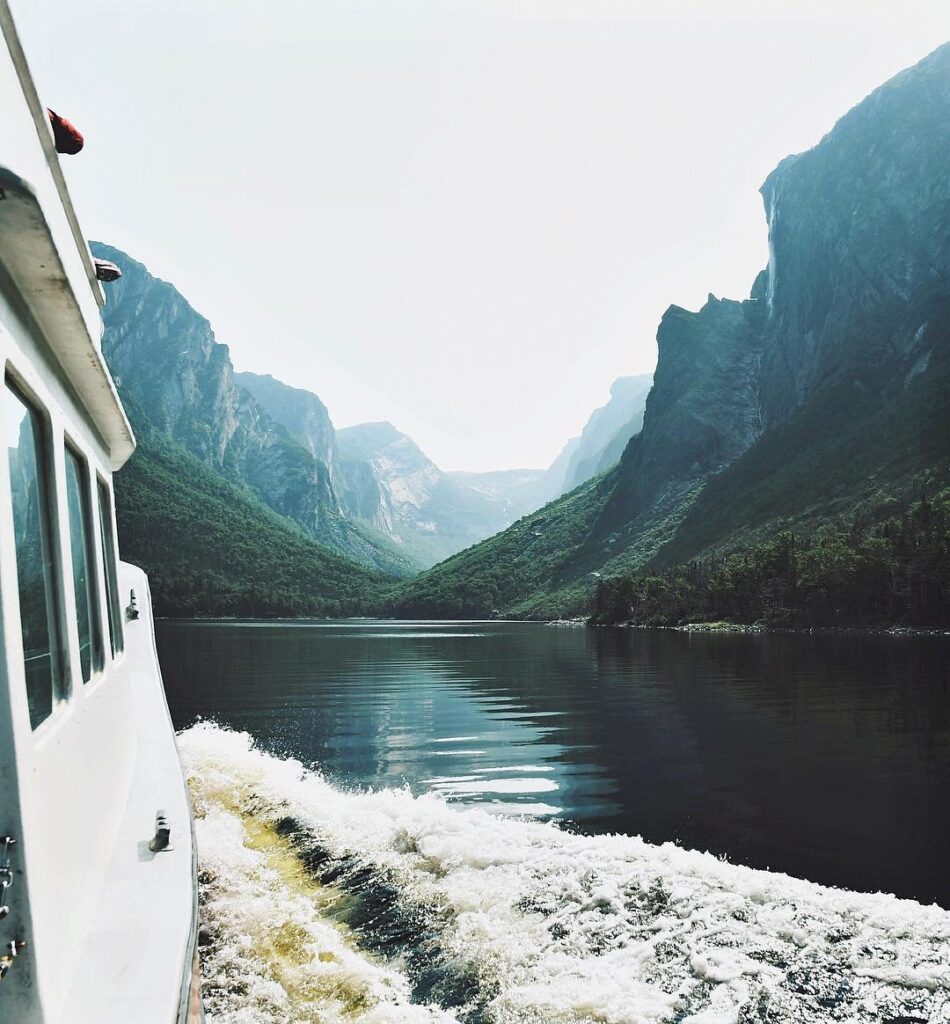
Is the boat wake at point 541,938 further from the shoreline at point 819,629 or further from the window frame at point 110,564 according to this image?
the shoreline at point 819,629

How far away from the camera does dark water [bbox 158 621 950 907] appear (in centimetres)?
1329

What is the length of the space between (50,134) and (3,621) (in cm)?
278

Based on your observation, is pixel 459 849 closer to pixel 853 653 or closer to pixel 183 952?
pixel 183 952

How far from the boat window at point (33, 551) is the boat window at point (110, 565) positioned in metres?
3.16

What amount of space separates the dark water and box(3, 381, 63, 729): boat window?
34.6ft

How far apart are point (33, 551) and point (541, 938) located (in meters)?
6.56

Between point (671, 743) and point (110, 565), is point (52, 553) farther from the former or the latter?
point (671, 743)

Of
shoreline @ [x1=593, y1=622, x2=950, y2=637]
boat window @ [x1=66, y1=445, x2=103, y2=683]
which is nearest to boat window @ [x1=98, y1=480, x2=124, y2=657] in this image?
boat window @ [x1=66, y1=445, x2=103, y2=683]

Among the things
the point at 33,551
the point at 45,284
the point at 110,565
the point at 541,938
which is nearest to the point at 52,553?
the point at 33,551

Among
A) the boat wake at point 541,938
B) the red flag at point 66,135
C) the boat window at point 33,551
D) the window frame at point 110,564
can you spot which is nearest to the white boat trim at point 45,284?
the boat window at point 33,551

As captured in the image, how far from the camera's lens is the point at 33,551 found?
3877 millimetres

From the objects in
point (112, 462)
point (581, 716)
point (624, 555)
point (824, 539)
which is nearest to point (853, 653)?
point (581, 716)

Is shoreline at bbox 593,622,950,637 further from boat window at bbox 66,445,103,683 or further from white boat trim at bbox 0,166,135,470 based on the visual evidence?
white boat trim at bbox 0,166,135,470

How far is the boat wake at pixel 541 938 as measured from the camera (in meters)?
6.94
